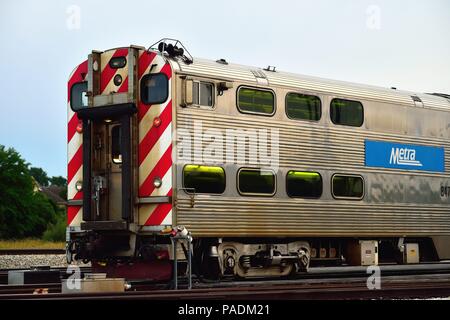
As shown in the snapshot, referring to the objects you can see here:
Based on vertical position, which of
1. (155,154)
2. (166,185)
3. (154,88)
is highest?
(154,88)

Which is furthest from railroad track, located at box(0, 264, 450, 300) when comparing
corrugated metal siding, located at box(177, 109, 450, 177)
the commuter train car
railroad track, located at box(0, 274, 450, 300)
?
corrugated metal siding, located at box(177, 109, 450, 177)

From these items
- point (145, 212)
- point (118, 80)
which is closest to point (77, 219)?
point (145, 212)

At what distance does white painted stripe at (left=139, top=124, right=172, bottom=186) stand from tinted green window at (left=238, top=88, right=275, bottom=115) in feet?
5.68

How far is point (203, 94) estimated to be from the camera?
16.2 m

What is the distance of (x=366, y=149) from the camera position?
18953 millimetres

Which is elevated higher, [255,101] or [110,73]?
[110,73]

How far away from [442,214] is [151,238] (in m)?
7.79

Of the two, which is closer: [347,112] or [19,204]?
[347,112]

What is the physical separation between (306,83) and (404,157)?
10.3 feet

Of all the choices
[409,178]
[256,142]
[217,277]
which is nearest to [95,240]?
[217,277]

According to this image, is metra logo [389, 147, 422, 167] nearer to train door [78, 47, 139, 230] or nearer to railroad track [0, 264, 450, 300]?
railroad track [0, 264, 450, 300]

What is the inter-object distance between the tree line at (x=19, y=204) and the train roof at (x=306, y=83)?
38.1 meters

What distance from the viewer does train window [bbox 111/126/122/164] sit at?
53.8 feet

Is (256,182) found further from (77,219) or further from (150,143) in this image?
(77,219)
